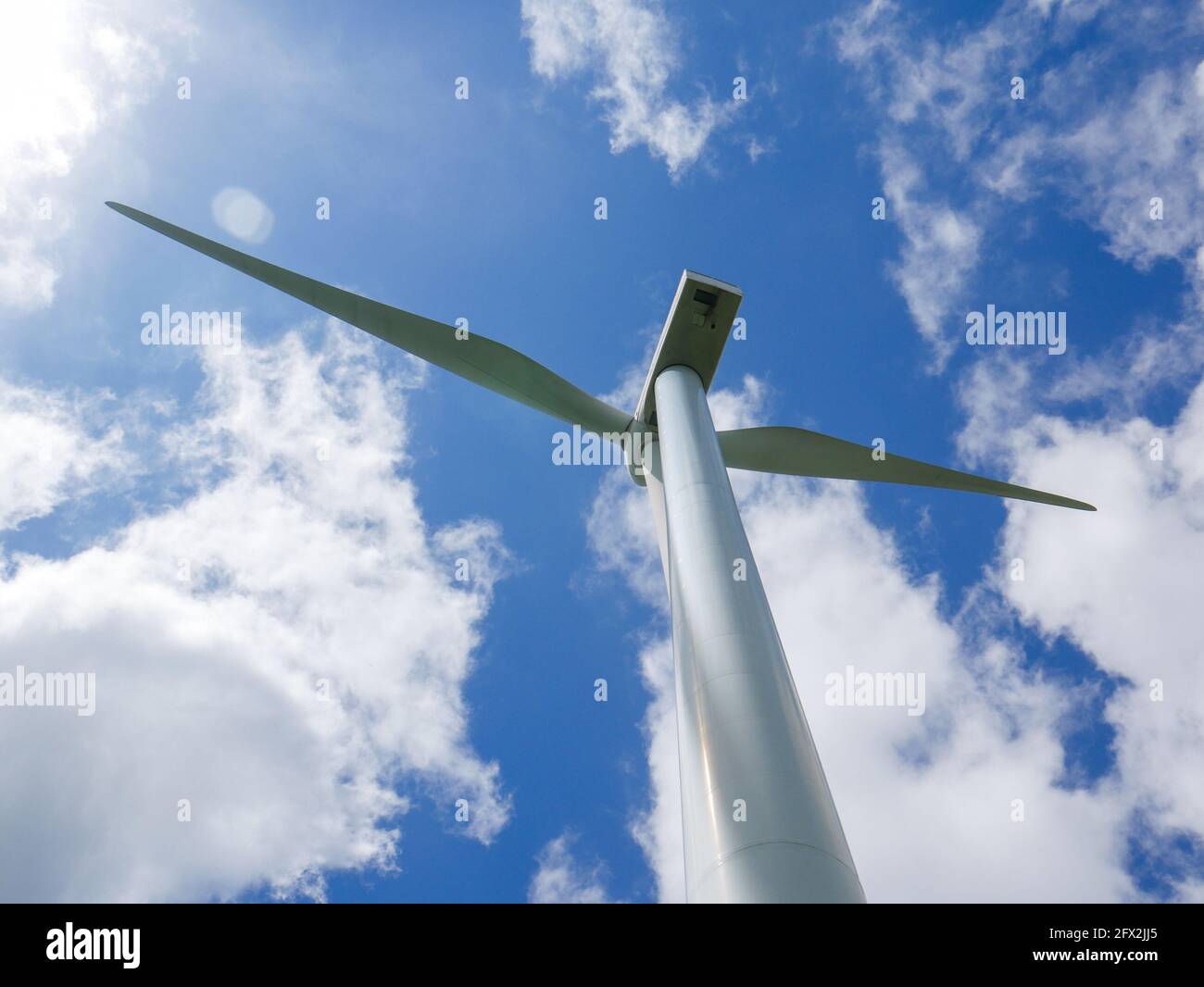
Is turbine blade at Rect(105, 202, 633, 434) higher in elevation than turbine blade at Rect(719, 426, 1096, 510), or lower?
higher

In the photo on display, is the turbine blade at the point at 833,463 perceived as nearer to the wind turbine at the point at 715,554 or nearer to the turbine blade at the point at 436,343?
the wind turbine at the point at 715,554

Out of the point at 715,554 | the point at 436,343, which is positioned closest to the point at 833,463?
the point at 436,343

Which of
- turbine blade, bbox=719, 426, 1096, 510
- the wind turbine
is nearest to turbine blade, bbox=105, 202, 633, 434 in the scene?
the wind turbine

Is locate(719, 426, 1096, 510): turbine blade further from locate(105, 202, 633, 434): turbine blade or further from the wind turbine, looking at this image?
locate(105, 202, 633, 434): turbine blade
